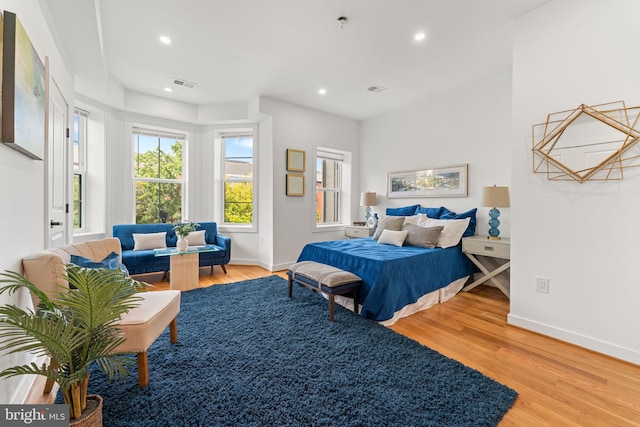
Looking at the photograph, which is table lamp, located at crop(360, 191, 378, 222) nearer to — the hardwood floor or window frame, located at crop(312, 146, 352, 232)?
window frame, located at crop(312, 146, 352, 232)

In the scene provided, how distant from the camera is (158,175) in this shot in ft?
15.5

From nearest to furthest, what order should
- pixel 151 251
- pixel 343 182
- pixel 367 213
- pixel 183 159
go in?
1. pixel 151 251
2. pixel 183 159
3. pixel 367 213
4. pixel 343 182

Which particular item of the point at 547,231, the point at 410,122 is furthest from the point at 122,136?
the point at 547,231

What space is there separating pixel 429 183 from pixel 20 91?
14.6 feet

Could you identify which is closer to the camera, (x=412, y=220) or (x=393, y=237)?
(x=393, y=237)

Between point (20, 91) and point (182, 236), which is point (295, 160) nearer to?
point (182, 236)

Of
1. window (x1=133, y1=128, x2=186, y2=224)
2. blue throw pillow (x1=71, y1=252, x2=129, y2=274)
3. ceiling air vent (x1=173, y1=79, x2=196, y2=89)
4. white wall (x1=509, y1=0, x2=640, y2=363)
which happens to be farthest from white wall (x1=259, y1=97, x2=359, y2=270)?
white wall (x1=509, y1=0, x2=640, y2=363)

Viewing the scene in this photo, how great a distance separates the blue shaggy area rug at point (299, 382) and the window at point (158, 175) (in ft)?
9.02

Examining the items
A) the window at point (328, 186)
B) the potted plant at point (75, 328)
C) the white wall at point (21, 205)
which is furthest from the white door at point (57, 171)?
the window at point (328, 186)

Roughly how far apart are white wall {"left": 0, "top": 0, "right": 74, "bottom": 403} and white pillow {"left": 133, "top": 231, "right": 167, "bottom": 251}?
1.81 meters

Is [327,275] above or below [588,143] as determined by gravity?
below

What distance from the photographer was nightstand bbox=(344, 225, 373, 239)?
4832 millimetres

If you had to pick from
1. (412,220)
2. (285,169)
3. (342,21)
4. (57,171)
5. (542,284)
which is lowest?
(542,284)

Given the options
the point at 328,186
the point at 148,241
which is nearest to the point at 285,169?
the point at 328,186
